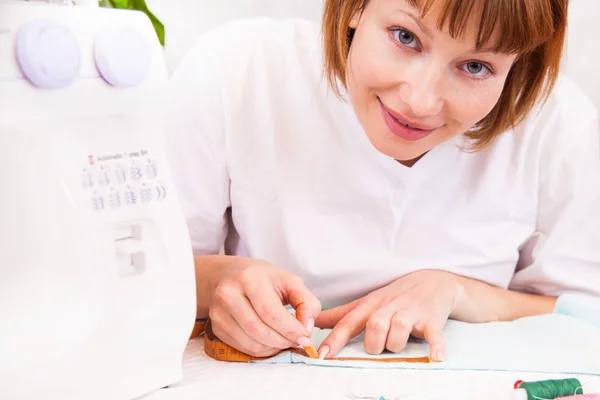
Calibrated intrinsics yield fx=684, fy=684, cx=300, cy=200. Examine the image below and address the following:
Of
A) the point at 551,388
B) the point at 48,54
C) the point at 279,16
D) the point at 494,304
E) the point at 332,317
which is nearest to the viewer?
the point at 48,54

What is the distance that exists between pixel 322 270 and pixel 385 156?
19 cm

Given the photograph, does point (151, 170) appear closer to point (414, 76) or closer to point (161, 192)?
point (161, 192)

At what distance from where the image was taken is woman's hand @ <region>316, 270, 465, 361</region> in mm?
811

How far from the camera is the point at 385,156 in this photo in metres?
0.99

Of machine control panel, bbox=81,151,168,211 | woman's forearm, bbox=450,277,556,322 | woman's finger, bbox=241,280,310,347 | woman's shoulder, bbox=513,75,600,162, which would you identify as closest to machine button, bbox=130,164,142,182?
machine control panel, bbox=81,151,168,211

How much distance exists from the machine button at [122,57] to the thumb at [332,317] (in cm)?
44

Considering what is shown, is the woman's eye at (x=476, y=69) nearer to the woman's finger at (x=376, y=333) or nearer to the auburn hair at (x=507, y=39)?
the auburn hair at (x=507, y=39)

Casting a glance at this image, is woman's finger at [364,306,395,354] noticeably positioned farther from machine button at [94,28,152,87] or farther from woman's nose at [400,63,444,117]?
machine button at [94,28,152,87]

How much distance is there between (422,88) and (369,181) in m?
0.26

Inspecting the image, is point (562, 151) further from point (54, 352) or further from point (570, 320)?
point (54, 352)

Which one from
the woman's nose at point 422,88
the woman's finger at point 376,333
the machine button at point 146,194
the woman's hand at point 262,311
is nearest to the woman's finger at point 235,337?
the woman's hand at point 262,311

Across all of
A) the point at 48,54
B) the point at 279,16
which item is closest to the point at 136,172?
the point at 48,54

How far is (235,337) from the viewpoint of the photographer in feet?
2.57

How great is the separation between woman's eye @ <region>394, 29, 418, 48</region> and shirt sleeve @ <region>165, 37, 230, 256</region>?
0.32 metres
